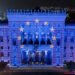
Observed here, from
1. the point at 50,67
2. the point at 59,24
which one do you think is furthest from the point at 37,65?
the point at 59,24

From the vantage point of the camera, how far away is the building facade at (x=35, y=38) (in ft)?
17.7

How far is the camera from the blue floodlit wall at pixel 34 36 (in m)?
5.39

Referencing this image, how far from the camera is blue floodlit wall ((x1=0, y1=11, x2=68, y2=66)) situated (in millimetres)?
5387

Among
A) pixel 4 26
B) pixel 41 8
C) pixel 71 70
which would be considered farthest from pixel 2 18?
pixel 71 70

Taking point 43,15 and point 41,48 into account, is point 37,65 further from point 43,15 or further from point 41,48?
point 43,15

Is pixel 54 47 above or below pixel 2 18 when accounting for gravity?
below

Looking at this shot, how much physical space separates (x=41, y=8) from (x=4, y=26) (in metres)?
0.46

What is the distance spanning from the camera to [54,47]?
5.44 metres

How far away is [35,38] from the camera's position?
5387mm

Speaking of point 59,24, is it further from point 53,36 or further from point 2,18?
point 2,18

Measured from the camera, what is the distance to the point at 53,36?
17.7 ft

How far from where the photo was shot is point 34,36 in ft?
17.7

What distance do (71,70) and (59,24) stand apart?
54 centimetres

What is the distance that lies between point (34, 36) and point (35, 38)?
25 millimetres
